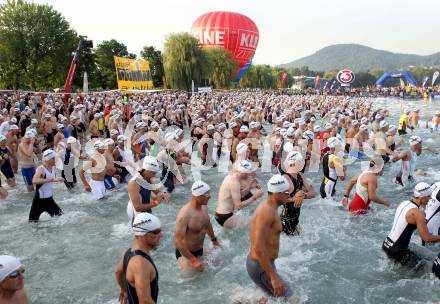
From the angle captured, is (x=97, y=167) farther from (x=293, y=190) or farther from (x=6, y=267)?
(x=6, y=267)

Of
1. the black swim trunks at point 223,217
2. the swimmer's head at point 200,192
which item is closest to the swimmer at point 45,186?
the black swim trunks at point 223,217

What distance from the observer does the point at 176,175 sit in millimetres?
8953

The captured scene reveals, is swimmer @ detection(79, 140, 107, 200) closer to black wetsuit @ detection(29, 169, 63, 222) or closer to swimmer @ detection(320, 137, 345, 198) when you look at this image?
black wetsuit @ detection(29, 169, 63, 222)

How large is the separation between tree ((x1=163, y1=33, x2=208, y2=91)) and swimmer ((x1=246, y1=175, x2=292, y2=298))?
4097 cm

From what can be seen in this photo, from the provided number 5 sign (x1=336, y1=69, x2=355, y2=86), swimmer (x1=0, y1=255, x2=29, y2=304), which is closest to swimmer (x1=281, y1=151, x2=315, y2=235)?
swimmer (x1=0, y1=255, x2=29, y2=304)

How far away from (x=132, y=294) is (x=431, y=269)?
3628mm

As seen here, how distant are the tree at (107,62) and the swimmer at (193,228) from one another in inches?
2337

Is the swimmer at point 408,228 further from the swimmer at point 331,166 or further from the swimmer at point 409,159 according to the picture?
the swimmer at point 409,159

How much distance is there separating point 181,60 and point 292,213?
3960 cm

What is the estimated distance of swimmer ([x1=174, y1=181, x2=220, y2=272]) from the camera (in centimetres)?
433

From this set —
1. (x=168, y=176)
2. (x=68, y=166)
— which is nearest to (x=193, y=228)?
(x=168, y=176)

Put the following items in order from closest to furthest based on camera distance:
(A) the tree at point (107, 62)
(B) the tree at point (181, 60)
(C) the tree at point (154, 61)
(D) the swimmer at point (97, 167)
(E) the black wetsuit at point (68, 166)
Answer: (D) the swimmer at point (97, 167) → (E) the black wetsuit at point (68, 166) → (B) the tree at point (181, 60) → (A) the tree at point (107, 62) → (C) the tree at point (154, 61)

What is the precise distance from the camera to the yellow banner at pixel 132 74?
32688 millimetres

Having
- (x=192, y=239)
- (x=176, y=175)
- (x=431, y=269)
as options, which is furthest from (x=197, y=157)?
(x=431, y=269)
